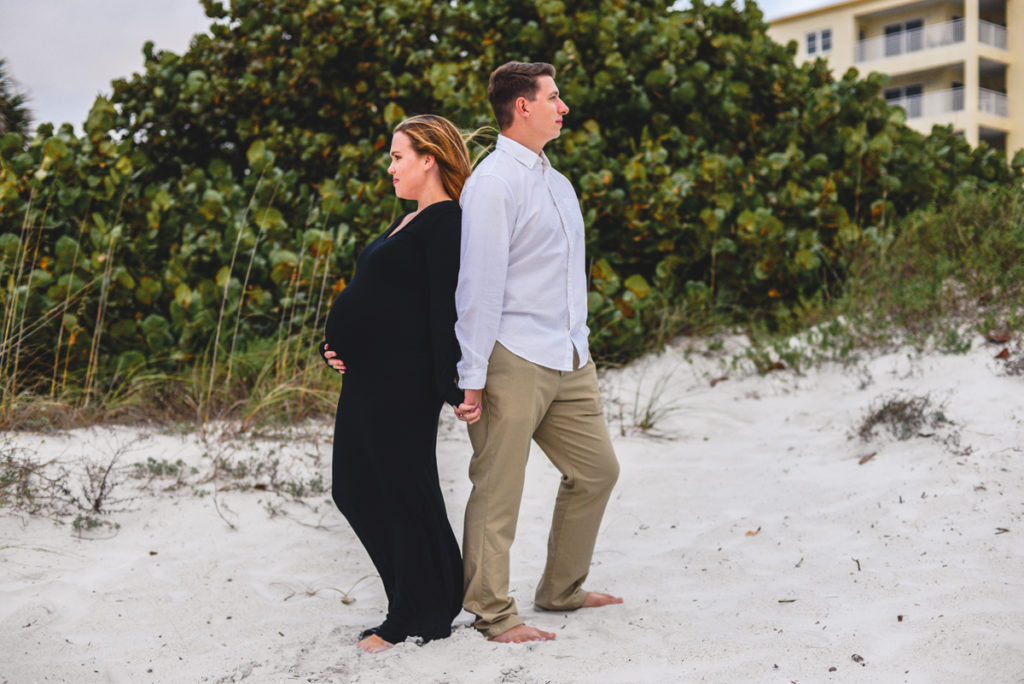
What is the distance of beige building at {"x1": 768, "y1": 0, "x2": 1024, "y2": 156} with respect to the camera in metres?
25.2

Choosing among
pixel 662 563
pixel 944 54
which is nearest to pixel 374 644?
pixel 662 563

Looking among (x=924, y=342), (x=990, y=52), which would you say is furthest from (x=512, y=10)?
(x=990, y=52)

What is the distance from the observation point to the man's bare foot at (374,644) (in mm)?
3055

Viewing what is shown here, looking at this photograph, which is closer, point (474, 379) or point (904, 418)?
point (474, 379)

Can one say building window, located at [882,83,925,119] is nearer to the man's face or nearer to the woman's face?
the man's face

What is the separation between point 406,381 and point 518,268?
0.53 metres

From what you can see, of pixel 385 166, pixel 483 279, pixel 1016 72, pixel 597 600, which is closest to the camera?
pixel 483 279

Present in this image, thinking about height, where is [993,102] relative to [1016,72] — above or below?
below

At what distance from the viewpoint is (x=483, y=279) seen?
2877mm

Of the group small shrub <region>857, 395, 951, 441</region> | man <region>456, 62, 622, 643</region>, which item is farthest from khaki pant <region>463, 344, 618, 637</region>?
small shrub <region>857, 395, 951, 441</region>

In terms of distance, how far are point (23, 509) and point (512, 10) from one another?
541 centimetres

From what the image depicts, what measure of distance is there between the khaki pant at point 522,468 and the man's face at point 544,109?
0.77 m

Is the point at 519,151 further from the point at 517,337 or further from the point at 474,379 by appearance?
the point at 474,379

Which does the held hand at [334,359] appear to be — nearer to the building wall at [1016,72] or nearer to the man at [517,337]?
the man at [517,337]
